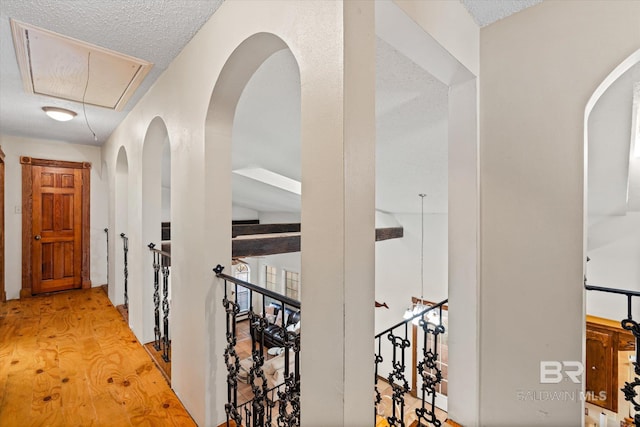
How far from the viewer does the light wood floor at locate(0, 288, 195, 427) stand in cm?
169

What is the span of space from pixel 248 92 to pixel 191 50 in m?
0.50

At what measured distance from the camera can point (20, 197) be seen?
3.90 metres

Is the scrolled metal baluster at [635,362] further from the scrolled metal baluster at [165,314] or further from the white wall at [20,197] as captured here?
the white wall at [20,197]

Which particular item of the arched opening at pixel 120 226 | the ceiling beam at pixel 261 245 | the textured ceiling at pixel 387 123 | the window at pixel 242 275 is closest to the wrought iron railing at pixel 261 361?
the ceiling beam at pixel 261 245

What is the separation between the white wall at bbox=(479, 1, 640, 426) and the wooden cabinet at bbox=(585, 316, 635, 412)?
2.83 meters

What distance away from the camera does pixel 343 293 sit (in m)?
0.88

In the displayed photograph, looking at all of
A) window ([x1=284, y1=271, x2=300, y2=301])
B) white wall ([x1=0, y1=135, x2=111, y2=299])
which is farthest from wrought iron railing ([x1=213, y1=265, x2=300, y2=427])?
window ([x1=284, y1=271, x2=300, y2=301])

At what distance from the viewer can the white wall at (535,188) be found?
135cm

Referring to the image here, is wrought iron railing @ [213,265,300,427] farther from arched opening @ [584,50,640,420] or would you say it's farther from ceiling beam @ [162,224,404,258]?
arched opening @ [584,50,640,420]

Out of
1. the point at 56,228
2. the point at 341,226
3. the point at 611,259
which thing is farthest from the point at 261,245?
the point at 611,259

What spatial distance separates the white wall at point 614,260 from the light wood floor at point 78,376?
4487 millimetres

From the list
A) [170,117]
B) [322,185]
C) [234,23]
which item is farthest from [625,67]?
[170,117]

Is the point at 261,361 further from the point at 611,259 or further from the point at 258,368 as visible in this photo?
the point at 611,259

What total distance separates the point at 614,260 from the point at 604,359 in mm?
1122
